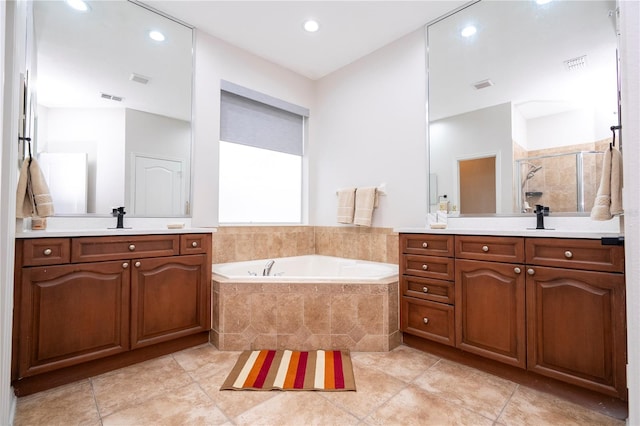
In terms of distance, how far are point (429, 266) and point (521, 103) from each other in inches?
52.7

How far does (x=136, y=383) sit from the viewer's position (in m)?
1.74

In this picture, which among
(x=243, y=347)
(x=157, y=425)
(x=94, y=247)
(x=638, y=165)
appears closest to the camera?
(x=638, y=165)

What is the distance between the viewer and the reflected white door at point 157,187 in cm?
234

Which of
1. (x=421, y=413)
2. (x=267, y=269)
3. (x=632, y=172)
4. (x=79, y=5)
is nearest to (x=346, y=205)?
(x=267, y=269)

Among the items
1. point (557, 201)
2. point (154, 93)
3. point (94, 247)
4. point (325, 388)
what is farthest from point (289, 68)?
point (325, 388)

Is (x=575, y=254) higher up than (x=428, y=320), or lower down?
higher up

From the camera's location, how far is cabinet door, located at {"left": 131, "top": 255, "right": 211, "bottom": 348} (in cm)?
193

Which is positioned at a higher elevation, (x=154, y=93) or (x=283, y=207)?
(x=154, y=93)

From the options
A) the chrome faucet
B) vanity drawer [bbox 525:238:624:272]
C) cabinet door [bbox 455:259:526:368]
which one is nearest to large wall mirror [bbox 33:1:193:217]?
the chrome faucet

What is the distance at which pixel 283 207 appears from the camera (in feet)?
11.5

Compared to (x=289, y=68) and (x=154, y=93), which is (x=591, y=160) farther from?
(x=154, y=93)

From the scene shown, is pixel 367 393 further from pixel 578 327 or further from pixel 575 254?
pixel 575 254

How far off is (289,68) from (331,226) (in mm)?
1843

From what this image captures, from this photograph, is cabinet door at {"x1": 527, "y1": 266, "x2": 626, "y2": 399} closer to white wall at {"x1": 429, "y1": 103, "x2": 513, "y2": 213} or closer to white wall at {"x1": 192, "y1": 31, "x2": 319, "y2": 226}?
white wall at {"x1": 429, "y1": 103, "x2": 513, "y2": 213}
